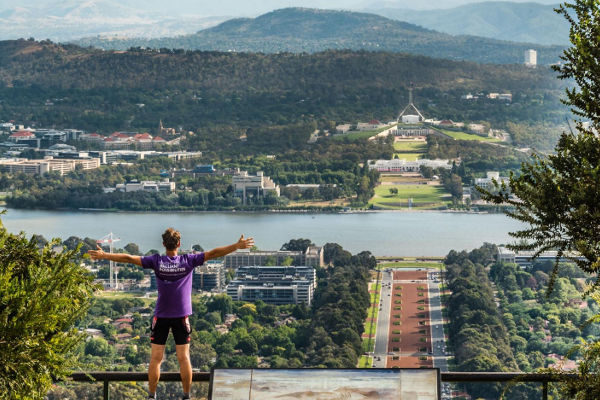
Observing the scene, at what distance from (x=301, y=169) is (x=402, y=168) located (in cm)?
303

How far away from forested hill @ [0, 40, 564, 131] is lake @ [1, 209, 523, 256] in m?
15.0

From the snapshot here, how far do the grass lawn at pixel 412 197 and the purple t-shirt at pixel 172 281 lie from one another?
2854 centimetres

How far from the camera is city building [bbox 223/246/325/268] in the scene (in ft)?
70.3

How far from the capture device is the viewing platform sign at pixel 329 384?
2490 mm

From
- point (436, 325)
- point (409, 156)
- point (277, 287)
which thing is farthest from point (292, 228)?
point (409, 156)

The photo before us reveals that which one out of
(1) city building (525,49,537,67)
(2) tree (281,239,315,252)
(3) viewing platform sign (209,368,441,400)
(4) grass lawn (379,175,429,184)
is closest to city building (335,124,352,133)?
(4) grass lawn (379,175,429,184)

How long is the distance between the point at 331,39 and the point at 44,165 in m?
42.6

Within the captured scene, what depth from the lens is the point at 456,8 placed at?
351ft

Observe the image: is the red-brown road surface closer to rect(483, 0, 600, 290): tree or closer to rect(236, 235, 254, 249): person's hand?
rect(483, 0, 600, 290): tree

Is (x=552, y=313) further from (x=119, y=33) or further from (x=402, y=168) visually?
(x=119, y=33)

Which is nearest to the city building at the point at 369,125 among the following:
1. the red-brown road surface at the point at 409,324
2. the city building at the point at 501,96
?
the city building at the point at 501,96

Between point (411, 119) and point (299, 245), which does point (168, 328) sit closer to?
point (299, 245)

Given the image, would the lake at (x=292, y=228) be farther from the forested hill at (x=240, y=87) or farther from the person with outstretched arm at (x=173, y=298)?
the person with outstretched arm at (x=173, y=298)

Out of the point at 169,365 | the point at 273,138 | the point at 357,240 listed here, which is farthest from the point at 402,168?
the point at 169,365
